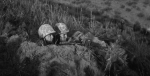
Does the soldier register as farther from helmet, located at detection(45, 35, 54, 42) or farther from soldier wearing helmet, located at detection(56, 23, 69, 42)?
soldier wearing helmet, located at detection(56, 23, 69, 42)

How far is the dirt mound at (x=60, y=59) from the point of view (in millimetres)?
2049

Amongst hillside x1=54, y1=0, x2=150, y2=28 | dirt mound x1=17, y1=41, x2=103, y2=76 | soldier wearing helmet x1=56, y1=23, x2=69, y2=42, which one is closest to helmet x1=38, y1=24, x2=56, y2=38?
soldier wearing helmet x1=56, y1=23, x2=69, y2=42

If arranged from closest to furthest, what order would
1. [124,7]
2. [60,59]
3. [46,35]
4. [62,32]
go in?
[60,59] → [46,35] → [62,32] → [124,7]

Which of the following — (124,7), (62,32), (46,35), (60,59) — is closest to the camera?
(60,59)

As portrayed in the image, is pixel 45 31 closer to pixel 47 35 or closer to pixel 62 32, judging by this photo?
pixel 47 35

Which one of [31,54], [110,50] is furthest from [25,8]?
[110,50]

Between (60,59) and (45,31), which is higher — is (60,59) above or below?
below

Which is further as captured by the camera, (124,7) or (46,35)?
(124,7)

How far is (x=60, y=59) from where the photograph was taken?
2.19 metres

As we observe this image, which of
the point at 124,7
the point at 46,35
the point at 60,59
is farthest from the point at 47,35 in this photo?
the point at 124,7

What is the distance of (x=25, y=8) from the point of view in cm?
406

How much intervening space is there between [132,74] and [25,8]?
3.22m

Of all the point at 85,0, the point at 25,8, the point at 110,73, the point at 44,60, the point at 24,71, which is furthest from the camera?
the point at 85,0

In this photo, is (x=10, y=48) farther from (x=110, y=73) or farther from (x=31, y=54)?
(x=110, y=73)
